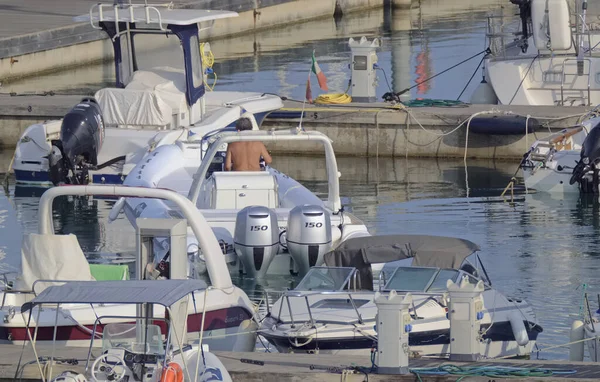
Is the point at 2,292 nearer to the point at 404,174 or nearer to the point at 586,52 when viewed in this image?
the point at 404,174

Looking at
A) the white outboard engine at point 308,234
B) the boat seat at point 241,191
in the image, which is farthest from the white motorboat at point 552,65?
the white outboard engine at point 308,234

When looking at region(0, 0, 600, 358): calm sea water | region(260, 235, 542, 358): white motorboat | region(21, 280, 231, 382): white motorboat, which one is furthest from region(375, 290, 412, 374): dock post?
region(0, 0, 600, 358): calm sea water

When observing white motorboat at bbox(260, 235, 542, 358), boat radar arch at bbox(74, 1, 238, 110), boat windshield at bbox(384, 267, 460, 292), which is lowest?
white motorboat at bbox(260, 235, 542, 358)

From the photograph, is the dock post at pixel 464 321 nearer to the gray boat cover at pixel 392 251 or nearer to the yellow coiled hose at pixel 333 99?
the gray boat cover at pixel 392 251

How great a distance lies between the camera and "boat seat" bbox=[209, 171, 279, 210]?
46.4ft

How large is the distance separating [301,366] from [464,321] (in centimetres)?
110

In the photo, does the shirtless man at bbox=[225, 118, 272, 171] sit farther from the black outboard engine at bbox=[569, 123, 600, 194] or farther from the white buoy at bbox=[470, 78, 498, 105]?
the white buoy at bbox=[470, 78, 498, 105]

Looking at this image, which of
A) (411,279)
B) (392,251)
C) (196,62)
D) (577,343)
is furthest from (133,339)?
(196,62)

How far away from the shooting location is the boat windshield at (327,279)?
10.8 m

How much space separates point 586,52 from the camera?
21.7 m

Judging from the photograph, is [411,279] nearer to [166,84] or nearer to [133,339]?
[133,339]

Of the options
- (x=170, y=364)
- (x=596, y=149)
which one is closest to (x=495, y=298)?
(x=170, y=364)

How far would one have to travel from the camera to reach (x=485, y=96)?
22.8m

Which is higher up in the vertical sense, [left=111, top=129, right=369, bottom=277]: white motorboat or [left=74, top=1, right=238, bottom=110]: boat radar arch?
[left=74, top=1, right=238, bottom=110]: boat radar arch
